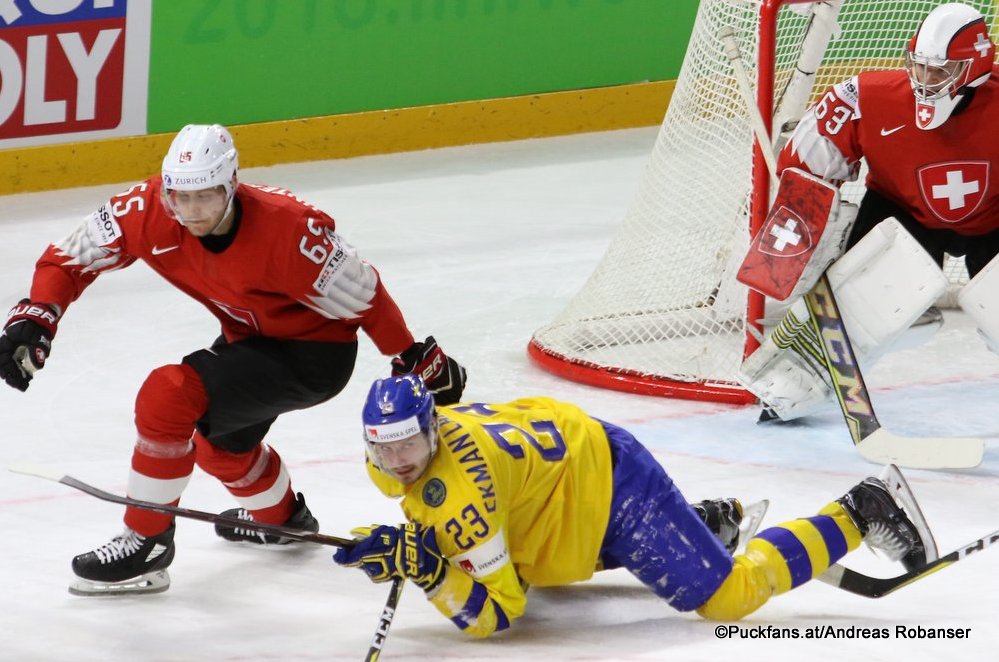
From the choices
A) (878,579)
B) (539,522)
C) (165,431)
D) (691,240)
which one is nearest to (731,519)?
(878,579)

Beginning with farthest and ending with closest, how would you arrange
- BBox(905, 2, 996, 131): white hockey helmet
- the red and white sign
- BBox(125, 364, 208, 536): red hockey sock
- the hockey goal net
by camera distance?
the red and white sign < the hockey goal net < BBox(905, 2, 996, 131): white hockey helmet < BBox(125, 364, 208, 536): red hockey sock

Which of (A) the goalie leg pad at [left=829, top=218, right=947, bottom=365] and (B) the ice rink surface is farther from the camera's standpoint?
(A) the goalie leg pad at [left=829, top=218, right=947, bottom=365]

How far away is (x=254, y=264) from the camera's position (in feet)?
11.7

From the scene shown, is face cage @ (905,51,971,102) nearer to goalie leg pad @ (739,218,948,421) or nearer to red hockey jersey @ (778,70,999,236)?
red hockey jersey @ (778,70,999,236)

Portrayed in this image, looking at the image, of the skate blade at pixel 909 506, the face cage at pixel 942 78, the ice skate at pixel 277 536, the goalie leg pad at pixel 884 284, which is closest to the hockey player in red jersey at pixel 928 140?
the face cage at pixel 942 78

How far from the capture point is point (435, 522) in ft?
10.5

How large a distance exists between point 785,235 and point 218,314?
4.95 feet

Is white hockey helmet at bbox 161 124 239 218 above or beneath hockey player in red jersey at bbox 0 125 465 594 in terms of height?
above

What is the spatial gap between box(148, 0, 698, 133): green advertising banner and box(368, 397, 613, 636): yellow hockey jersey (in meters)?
4.42

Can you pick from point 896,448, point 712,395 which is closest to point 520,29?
point 712,395

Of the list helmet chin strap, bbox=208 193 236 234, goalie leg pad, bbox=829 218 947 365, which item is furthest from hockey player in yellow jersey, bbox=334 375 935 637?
goalie leg pad, bbox=829 218 947 365

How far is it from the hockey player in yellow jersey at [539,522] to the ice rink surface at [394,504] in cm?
12

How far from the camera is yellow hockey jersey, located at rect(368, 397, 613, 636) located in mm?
3197

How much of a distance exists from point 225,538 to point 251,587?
1.01 feet
